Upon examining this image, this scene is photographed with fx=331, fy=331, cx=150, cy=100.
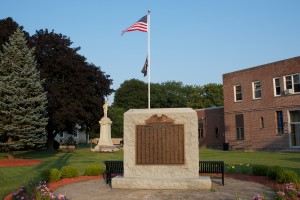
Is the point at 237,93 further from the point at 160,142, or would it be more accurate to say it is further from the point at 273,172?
the point at 160,142

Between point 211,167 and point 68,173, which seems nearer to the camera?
point 211,167

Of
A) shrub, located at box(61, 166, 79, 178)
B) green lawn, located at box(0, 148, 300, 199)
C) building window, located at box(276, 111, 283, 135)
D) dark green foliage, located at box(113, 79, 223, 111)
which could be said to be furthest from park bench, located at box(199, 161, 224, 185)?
dark green foliage, located at box(113, 79, 223, 111)

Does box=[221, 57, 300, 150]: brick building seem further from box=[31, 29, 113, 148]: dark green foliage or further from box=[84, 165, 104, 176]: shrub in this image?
box=[84, 165, 104, 176]: shrub

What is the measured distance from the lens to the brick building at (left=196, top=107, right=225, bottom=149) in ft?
133

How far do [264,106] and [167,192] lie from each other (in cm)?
2609

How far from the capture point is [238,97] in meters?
36.9

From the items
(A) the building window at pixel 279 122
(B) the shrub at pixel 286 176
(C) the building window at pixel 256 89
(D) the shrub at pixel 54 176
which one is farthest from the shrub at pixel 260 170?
(C) the building window at pixel 256 89

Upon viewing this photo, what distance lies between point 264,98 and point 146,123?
25523mm

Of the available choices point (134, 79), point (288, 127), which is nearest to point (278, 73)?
point (288, 127)

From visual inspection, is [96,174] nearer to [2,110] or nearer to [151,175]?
[151,175]

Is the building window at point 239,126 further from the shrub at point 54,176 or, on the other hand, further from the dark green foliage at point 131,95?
the dark green foliage at point 131,95

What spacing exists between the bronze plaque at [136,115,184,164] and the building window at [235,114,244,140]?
88.1 ft

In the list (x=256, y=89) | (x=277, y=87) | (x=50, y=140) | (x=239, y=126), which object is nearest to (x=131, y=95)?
(x=50, y=140)

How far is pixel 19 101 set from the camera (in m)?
23.5
